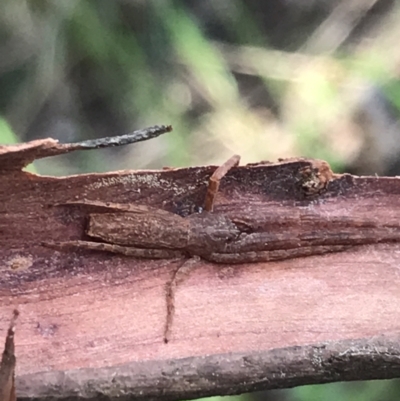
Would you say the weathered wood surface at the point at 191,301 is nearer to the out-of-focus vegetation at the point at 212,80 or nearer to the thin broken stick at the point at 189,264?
the thin broken stick at the point at 189,264

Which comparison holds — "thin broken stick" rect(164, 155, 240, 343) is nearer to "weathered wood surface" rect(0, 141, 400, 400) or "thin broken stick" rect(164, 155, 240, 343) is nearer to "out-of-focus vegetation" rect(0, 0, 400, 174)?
"weathered wood surface" rect(0, 141, 400, 400)

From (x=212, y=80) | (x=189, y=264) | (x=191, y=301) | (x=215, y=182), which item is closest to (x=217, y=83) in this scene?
(x=212, y=80)

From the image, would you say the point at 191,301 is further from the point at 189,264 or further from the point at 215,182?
the point at 215,182

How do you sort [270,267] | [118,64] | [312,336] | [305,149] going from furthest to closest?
[305,149]
[118,64]
[270,267]
[312,336]

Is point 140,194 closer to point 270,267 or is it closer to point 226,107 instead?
point 270,267

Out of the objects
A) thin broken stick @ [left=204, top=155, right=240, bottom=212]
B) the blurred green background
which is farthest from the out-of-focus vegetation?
thin broken stick @ [left=204, top=155, right=240, bottom=212]

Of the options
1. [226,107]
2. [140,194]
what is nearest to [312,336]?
[140,194]

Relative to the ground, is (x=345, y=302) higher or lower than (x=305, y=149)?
lower
